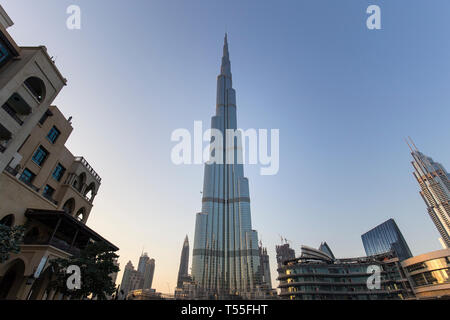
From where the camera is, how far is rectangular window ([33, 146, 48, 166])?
31503 mm

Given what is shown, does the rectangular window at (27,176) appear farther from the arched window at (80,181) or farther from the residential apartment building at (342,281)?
the residential apartment building at (342,281)

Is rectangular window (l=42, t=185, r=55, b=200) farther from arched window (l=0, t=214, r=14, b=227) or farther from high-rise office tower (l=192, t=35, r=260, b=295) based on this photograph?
high-rise office tower (l=192, t=35, r=260, b=295)

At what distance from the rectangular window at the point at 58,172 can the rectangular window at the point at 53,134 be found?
433cm

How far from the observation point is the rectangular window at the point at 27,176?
96.0 ft

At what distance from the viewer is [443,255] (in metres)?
72.6

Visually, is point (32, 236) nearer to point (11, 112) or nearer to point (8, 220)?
point (8, 220)

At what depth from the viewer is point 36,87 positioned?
29.3 metres

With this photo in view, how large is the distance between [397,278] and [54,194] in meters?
108

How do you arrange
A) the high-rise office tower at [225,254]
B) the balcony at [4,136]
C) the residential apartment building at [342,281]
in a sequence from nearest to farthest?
the balcony at [4,136] → the residential apartment building at [342,281] → the high-rise office tower at [225,254]

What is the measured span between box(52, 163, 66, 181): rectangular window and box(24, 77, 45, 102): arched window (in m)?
11.6

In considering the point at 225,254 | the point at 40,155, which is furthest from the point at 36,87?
the point at 225,254

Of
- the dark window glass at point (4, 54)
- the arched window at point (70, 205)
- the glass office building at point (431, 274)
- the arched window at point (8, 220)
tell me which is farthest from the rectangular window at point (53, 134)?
the glass office building at point (431, 274)
